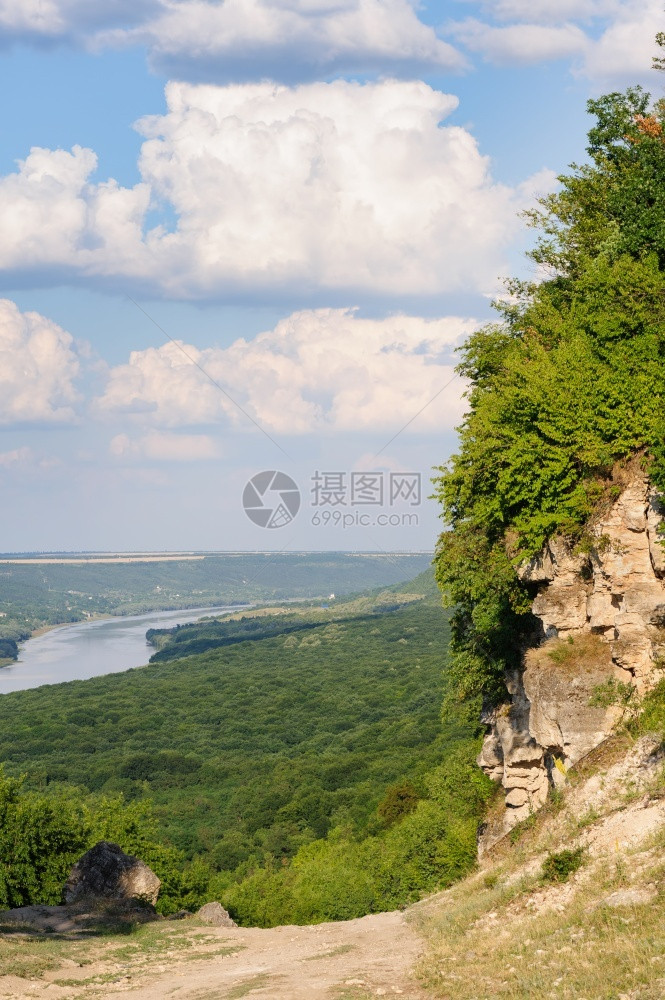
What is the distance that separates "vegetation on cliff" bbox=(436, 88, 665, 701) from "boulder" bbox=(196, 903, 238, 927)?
11482 mm

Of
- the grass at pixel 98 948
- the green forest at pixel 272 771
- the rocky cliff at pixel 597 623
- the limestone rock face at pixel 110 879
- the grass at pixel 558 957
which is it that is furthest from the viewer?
the green forest at pixel 272 771

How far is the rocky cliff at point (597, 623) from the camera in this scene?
1836 centimetres

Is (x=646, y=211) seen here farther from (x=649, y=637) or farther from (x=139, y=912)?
(x=139, y=912)

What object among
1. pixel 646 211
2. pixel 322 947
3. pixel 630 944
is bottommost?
pixel 322 947

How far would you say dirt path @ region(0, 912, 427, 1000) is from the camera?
14430 mm

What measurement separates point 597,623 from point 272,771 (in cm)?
8377

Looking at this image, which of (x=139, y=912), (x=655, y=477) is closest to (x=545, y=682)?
(x=655, y=477)

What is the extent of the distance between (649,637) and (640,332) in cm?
677

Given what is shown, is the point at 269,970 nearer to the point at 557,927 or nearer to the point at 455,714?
the point at 557,927

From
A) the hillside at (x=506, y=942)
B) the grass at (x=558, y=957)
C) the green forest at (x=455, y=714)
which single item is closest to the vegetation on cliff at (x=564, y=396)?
the green forest at (x=455, y=714)

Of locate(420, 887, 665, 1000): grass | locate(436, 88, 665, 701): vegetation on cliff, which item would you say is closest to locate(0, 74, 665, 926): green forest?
locate(436, 88, 665, 701): vegetation on cliff

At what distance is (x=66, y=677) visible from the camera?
18875 cm

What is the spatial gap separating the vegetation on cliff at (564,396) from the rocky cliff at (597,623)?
2.28 feet

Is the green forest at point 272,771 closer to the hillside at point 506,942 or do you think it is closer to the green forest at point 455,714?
the green forest at point 455,714
